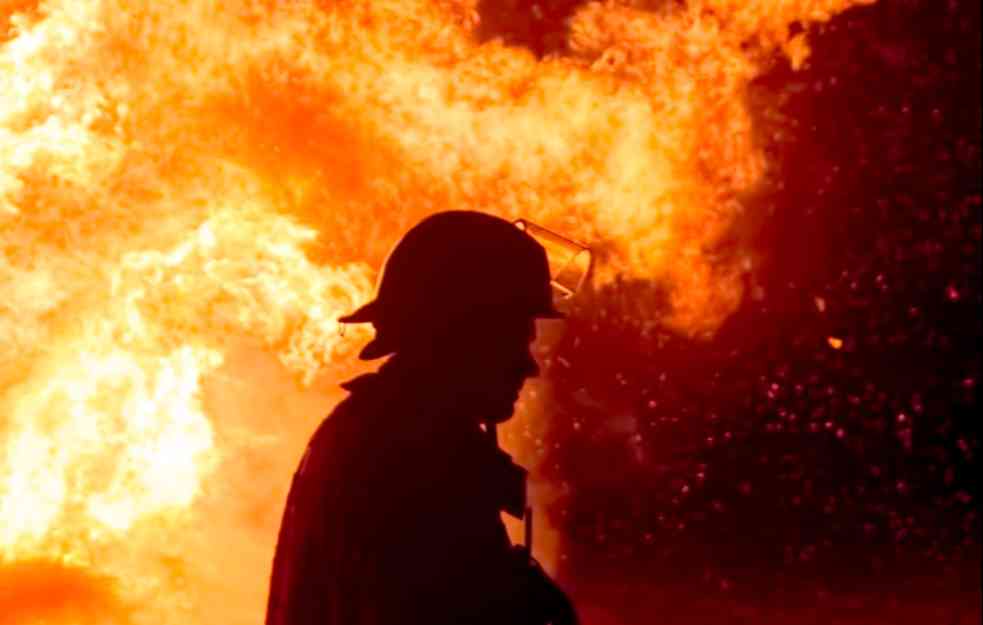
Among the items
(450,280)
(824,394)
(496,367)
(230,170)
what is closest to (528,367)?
(496,367)

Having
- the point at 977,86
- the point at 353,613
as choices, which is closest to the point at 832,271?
the point at 977,86

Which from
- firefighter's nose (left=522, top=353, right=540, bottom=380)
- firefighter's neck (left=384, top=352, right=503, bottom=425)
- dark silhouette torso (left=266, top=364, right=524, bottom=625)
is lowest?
dark silhouette torso (left=266, top=364, right=524, bottom=625)

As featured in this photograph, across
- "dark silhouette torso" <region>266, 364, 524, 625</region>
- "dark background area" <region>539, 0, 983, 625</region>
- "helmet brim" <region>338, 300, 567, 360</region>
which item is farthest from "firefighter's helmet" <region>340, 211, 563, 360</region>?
"dark background area" <region>539, 0, 983, 625</region>

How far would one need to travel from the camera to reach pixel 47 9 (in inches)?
239

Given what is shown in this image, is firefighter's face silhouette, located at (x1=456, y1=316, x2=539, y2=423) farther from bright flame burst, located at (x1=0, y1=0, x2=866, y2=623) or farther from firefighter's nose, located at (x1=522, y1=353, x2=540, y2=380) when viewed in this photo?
bright flame burst, located at (x1=0, y1=0, x2=866, y2=623)

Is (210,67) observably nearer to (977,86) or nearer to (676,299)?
(676,299)

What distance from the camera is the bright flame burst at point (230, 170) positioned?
6.11m

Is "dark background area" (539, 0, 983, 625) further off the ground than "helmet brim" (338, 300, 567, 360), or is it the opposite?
"dark background area" (539, 0, 983, 625)

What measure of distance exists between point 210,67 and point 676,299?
5.89 m

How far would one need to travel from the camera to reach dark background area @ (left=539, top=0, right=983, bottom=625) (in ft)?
40.1

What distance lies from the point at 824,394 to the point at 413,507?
56.5ft

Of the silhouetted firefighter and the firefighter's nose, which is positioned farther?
the firefighter's nose

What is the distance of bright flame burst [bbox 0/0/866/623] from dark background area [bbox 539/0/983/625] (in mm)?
3926

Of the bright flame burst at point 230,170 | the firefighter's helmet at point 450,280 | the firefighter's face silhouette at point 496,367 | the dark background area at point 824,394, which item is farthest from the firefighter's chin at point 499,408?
the dark background area at point 824,394
